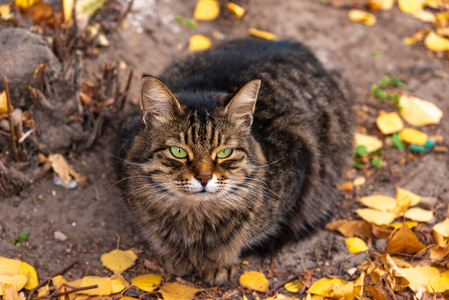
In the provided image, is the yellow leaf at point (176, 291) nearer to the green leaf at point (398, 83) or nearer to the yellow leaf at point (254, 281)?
the yellow leaf at point (254, 281)

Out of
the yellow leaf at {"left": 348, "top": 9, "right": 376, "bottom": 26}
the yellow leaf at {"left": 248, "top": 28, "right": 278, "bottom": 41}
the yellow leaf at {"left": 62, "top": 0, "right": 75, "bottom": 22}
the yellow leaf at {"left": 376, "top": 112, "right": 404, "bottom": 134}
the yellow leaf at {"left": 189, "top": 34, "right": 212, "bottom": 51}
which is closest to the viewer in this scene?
the yellow leaf at {"left": 62, "top": 0, "right": 75, "bottom": 22}

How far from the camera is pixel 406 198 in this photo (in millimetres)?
3268

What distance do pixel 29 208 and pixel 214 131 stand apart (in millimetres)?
1451

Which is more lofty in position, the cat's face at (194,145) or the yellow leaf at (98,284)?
the cat's face at (194,145)

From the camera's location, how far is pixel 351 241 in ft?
9.99

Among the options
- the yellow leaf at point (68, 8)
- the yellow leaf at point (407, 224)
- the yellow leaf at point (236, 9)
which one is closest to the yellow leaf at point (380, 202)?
the yellow leaf at point (407, 224)

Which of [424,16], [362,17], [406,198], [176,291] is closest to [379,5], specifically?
[362,17]

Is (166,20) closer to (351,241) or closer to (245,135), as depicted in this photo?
(245,135)

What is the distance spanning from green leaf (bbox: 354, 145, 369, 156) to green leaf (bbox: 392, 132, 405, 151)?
28 centimetres

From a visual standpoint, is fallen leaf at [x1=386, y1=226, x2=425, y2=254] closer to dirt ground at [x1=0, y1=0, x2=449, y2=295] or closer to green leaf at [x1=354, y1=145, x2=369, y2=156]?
dirt ground at [x1=0, y1=0, x2=449, y2=295]

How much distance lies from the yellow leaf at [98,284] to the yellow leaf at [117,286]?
17mm

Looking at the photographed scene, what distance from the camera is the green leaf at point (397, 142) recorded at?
3746mm

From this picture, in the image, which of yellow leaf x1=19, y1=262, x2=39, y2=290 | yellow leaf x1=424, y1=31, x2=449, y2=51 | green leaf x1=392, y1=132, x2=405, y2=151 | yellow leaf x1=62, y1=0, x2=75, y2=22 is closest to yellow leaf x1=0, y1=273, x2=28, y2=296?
yellow leaf x1=19, y1=262, x2=39, y2=290

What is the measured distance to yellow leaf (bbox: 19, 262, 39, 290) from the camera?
2.61 metres
